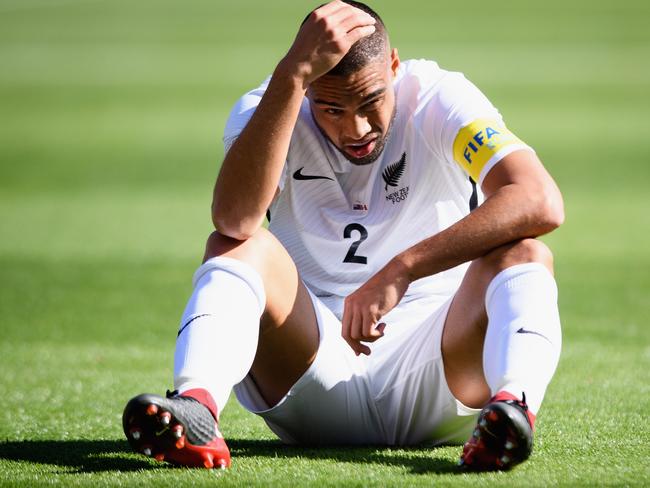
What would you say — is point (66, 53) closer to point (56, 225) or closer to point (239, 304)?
point (56, 225)

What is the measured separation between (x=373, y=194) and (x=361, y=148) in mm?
209

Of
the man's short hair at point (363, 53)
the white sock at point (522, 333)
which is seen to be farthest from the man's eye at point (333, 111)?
the white sock at point (522, 333)

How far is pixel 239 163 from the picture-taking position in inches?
138

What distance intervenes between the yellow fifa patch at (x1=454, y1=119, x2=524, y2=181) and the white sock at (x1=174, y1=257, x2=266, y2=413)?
0.76m

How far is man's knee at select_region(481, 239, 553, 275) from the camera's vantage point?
10.5 feet

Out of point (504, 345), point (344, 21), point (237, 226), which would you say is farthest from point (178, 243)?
point (504, 345)

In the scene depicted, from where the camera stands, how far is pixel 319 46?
138 inches

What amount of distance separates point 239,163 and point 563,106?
19362 mm

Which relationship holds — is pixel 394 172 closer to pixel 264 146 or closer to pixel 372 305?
pixel 264 146

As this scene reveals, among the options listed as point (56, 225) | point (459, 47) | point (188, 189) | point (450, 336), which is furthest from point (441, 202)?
point (459, 47)

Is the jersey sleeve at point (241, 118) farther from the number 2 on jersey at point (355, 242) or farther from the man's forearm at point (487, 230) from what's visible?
the man's forearm at point (487, 230)

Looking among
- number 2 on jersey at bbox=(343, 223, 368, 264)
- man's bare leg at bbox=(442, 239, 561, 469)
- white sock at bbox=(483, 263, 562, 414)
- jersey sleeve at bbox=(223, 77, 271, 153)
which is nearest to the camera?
man's bare leg at bbox=(442, 239, 561, 469)

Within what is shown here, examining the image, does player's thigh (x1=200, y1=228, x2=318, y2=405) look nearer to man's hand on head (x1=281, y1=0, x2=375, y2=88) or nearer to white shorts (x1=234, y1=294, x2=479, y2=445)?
white shorts (x1=234, y1=294, x2=479, y2=445)

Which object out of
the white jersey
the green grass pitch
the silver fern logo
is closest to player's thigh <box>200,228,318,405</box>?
the green grass pitch
